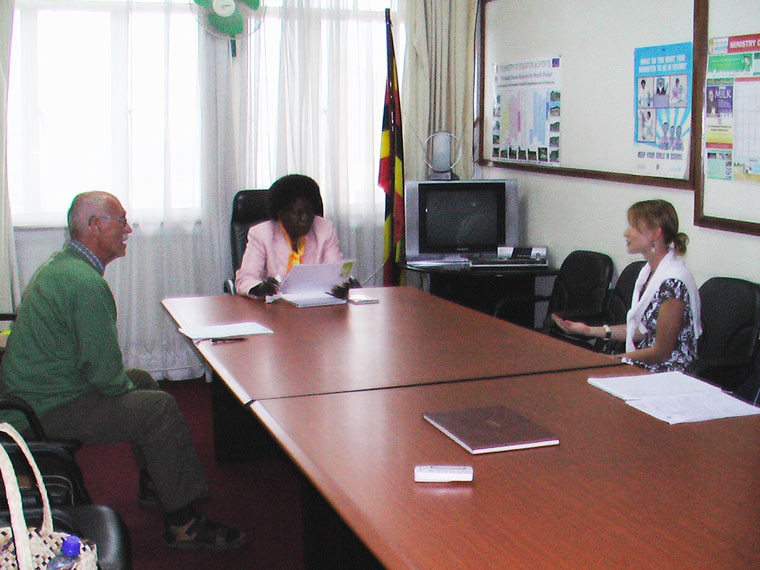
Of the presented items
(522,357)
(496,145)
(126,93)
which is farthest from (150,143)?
(522,357)

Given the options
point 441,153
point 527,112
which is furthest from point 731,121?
point 441,153

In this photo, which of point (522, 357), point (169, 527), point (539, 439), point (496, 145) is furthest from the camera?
point (496, 145)

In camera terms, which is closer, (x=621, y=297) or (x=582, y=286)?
(x=621, y=297)

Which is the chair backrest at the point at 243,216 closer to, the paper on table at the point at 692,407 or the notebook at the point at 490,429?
the notebook at the point at 490,429

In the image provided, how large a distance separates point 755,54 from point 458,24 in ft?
8.34

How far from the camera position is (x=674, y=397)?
2.43 metres

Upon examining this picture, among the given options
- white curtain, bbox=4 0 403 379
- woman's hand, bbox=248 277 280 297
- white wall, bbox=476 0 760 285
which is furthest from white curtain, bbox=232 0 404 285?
woman's hand, bbox=248 277 280 297

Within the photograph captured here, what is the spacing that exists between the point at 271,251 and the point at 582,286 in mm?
1674

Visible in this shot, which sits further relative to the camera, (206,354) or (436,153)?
(436,153)

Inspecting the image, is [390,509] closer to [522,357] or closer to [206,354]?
[522,357]

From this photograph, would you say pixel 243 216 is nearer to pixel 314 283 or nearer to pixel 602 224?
pixel 314 283

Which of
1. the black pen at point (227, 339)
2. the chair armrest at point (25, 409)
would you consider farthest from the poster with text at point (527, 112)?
the chair armrest at point (25, 409)

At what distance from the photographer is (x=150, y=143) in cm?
536

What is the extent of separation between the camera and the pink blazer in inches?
172
